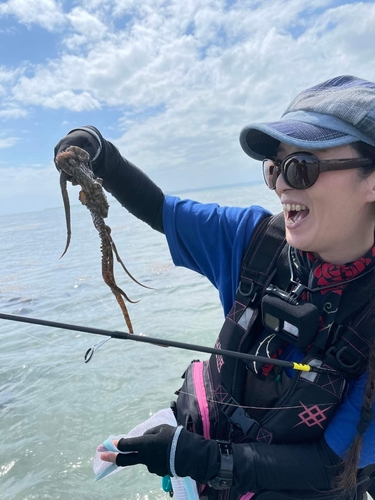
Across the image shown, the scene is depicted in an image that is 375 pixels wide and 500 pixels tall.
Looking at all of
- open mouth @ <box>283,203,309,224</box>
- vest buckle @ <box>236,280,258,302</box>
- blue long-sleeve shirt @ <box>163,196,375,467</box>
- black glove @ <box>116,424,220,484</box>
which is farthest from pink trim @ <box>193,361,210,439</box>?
open mouth @ <box>283,203,309,224</box>

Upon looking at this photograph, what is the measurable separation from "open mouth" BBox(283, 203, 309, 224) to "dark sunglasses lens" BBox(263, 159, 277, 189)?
0.61 feet

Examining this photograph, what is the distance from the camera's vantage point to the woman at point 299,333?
1.55 metres

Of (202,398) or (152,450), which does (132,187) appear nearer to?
(202,398)

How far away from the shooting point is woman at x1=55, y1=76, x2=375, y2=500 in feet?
5.09

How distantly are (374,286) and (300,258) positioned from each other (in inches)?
14.5

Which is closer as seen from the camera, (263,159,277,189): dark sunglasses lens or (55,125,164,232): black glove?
(263,159,277,189): dark sunglasses lens

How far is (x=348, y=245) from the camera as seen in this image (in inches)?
69.5

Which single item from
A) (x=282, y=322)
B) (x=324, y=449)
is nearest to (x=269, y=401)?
(x=324, y=449)

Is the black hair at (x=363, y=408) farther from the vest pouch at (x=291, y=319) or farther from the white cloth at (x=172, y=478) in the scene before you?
the white cloth at (x=172, y=478)

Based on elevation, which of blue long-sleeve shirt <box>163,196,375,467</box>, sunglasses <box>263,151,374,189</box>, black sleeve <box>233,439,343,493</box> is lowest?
black sleeve <box>233,439,343,493</box>

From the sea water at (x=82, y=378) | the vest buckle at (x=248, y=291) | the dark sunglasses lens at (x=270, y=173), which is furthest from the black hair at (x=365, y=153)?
the sea water at (x=82, y=378)

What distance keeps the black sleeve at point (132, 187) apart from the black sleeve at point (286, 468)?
131 centimetres

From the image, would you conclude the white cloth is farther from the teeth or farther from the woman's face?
the teeth

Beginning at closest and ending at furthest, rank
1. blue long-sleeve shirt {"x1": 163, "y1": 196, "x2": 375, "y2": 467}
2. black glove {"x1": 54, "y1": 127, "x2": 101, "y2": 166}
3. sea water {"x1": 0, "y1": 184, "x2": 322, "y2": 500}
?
black glove {"x1": 54, "y1": 127, "x2": 101, "y2": 166} < blue long-sleeve shirt {"x1": 163, "y1": 196, "x2": 375, "y2": 467} < sea water {"x1": 0, "y1": 184, "x2": 322, "y2": 500}
